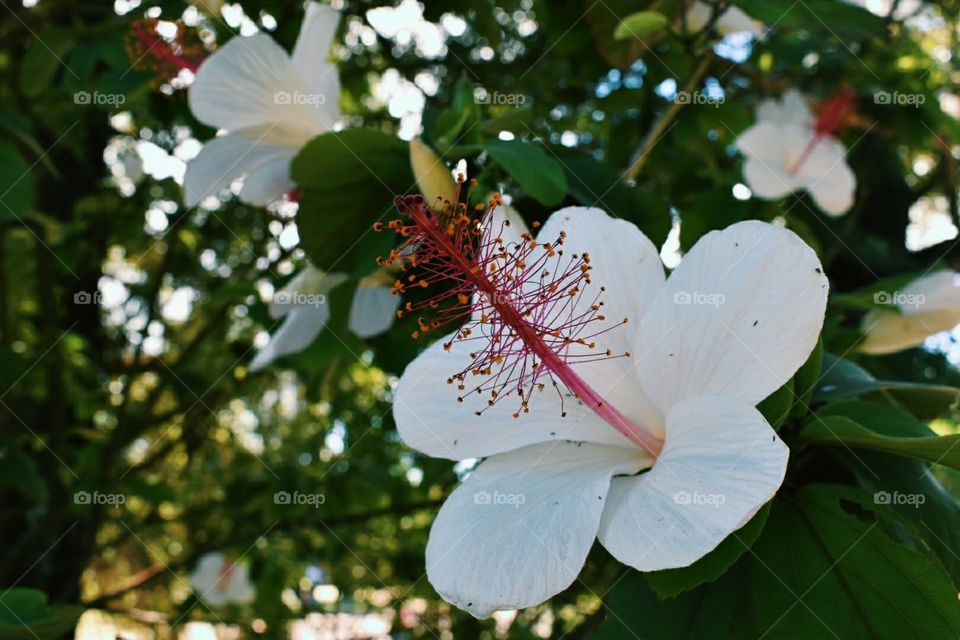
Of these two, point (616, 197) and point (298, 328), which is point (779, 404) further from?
point (298, 328)

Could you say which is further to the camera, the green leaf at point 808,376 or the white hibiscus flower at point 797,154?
the white hibiscus flower at point 797,154

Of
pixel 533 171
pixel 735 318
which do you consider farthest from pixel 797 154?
pixel 735 318

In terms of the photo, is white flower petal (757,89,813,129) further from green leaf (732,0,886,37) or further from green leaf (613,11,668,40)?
green leaf (613,11,668,40)

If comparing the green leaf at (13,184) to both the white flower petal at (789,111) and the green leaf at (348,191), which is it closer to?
the green leaf at (348,191)

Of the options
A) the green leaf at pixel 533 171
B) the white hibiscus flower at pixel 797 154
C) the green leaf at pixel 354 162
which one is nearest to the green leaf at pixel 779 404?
the green leaf at pixel 533 171

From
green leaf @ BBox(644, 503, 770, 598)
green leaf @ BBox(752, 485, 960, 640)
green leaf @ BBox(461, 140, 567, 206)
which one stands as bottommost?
green leaf @ BBox(752, 485, 960, 640)

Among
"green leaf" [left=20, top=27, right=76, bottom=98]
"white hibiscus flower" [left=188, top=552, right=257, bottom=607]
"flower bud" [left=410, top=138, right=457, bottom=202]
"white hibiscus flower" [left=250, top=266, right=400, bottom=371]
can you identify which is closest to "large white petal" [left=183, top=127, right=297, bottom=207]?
"white hibiscus flower" [left=250, top=266, right=400, bottom=371]

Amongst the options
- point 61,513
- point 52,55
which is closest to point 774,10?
point 52,55
